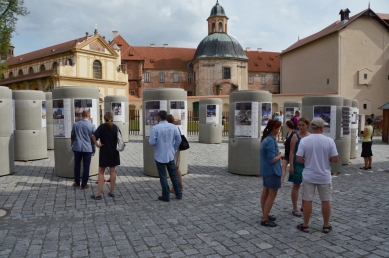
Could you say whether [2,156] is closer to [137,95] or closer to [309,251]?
[309,251]

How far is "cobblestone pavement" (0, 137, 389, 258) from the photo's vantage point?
194 inches

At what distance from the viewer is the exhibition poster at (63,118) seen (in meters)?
9.89

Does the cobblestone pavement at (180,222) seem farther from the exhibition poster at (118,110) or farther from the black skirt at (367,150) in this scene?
the exhibition poster at (118,110)

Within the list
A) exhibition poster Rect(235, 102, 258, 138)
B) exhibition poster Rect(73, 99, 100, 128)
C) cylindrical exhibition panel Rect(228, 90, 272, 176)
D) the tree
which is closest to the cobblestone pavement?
cylindrical exhibition panel Rect(228, 90, 272, 176)

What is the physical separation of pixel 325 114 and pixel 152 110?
532cm

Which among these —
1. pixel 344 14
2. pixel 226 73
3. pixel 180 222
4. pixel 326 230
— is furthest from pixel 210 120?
pixel 226 73

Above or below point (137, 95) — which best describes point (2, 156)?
below

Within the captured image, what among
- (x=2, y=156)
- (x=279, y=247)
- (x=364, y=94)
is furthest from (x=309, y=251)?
(x=364, y=94)

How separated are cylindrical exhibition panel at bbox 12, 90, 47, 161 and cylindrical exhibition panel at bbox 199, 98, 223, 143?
9.48 meters

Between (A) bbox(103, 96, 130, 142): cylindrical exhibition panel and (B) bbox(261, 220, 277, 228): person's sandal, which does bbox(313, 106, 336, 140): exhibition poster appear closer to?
(B) bbox(261, 220, 277, 228): person's sandal

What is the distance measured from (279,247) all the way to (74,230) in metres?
3.22

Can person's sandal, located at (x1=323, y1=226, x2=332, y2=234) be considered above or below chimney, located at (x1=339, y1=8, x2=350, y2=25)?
below

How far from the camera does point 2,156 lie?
395 inches

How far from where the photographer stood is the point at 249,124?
10.5 meters
